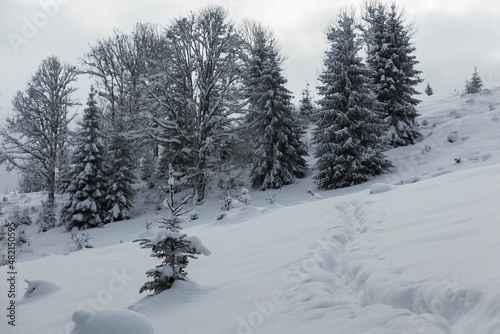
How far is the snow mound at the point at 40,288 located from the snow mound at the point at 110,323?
3352 mm

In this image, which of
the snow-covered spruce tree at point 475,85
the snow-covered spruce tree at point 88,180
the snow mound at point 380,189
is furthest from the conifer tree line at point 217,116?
the snow-covered spruce tree at point 475,85

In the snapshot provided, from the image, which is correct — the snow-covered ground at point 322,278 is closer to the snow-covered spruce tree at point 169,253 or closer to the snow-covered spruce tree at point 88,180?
the snow-covered spruce tree at point 169,253

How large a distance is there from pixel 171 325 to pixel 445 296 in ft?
7.82

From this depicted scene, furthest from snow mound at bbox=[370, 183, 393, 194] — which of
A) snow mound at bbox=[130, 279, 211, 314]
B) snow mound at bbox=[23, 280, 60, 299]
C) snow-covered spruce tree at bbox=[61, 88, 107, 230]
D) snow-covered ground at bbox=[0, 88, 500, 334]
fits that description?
snow-covered spruce tree at bbox=[61, 88, 107, 230]

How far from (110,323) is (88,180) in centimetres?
1785

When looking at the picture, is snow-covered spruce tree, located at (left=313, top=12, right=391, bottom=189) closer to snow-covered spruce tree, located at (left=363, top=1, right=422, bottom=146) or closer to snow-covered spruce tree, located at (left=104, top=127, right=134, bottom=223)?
snow-covered spruce tree, located at (left=363, top=1, right=422, bottom=146)

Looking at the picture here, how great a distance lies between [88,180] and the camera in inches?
731

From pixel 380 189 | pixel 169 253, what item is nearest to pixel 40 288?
pixel 169 253

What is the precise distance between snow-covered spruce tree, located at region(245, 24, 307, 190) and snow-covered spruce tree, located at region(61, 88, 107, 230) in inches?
339

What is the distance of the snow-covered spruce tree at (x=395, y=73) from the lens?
19.1 m

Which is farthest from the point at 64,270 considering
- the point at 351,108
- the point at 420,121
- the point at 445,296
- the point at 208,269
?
the point at 420,121

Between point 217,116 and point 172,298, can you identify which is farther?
point 217,116

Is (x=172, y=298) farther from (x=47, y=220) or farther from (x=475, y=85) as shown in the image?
(x=475, y=85)

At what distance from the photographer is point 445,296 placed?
2543 millimetres
